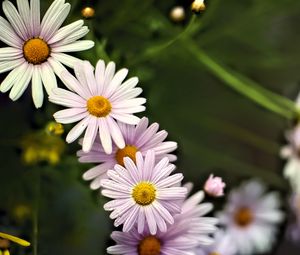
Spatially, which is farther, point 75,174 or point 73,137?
point 75,174

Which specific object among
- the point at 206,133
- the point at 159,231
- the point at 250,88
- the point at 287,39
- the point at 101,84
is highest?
the point at 287,39

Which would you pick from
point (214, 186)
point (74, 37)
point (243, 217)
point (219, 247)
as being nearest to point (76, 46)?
point (74, 37)

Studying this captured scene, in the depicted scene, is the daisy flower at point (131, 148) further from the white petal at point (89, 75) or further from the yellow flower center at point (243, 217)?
the yellow flower center at point (243, 217)

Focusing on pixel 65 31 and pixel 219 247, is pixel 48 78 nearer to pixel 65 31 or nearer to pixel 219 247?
pixel 65 31

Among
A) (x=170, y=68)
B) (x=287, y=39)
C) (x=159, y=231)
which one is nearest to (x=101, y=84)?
(x=159, y=231)

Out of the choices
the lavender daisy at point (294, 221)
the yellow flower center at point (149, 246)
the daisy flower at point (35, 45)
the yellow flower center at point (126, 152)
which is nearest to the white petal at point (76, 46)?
the daisy flower at point (35, 45)

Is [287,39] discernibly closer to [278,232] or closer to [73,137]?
[278,232]

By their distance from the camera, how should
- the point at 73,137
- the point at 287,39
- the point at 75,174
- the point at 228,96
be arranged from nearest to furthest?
the point at 73,137 < the point at 75,174 < the point at 228,96 < the point at 287,39

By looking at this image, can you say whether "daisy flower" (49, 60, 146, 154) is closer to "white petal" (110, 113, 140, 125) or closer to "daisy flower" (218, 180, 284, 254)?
"white petal" (110, 113, 140, 125)
